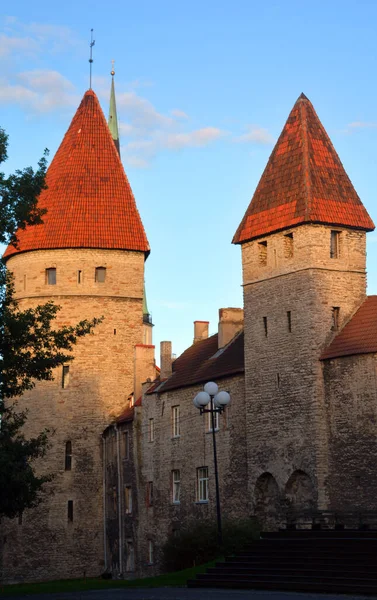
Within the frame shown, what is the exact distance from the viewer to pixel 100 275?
58.2 m

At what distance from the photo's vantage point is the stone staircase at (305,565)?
2739 centimetres

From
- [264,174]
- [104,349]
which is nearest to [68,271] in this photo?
[104,349]

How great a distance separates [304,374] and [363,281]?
4.41 meters

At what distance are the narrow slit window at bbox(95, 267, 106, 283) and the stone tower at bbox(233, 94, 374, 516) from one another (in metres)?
15.1

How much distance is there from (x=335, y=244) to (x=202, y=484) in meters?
11.5

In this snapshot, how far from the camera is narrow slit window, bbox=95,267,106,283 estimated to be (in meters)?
58.1

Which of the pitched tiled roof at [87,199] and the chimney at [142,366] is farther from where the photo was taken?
the pitched tiled roof at [87,199]

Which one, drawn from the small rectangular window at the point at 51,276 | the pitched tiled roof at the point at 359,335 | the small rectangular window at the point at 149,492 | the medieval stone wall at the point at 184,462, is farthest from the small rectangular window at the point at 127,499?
the pitched tiled roof at the point at 359,335

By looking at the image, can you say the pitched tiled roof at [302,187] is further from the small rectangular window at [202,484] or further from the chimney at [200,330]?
the chimney at [200,330]

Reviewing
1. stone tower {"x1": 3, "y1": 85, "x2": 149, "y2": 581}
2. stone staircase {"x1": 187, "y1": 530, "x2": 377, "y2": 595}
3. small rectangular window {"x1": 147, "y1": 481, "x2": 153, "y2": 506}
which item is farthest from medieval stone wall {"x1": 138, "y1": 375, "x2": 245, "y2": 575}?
stone staircase {"x1": 187, "y1": 530, "x2": 377, "y2": 595}

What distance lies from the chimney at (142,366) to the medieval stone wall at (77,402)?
6.99 ft

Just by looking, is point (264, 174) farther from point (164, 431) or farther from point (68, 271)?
point (68, 271)

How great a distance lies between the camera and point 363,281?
4166 centimetres

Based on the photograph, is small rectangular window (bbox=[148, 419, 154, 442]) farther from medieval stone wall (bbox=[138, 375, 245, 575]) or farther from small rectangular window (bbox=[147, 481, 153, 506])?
small rectangular window (bbox=[147, 481, 153, 506])
